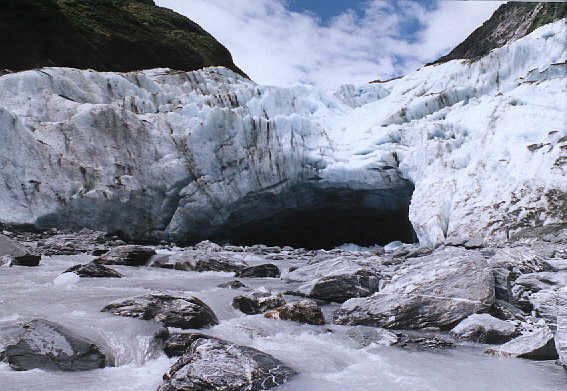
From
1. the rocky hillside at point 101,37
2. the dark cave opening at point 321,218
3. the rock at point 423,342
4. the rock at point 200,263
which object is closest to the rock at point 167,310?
the rock at point 423,342

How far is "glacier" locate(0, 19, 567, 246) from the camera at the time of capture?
1138 cm

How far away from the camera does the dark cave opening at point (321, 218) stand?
55.3 ft

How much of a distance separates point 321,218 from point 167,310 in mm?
16516

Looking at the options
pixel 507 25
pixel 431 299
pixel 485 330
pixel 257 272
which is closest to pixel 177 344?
pixel 431 299

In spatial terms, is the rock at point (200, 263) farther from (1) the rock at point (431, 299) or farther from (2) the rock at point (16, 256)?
(1) the rock at point (431, 299)

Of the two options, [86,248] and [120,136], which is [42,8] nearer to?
[120,136]

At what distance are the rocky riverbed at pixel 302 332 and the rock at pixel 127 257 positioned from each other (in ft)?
7.37

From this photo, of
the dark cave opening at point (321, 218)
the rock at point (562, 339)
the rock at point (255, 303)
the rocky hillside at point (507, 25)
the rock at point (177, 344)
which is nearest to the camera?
the rock at point (562, 339)

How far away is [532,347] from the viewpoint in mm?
3164

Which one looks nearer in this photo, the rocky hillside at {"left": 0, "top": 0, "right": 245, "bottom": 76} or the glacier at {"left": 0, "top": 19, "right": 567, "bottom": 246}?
the glacier at {"left": 0, "top": 19, "right": 567, "bottom": 246}

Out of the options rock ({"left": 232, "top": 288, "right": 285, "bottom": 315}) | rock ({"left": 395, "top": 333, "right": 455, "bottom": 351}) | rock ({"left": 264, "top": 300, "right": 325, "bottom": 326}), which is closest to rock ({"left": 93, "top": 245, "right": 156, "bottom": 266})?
rock ({"left": 232, "top": 288, "right": 285, "bottom": 315})

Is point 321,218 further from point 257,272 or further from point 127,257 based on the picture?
point 127,257

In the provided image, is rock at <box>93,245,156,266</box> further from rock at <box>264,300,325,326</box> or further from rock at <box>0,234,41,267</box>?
rock at <box>264,300,325,326</box>

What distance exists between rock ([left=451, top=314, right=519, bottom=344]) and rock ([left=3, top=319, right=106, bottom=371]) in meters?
3.29
